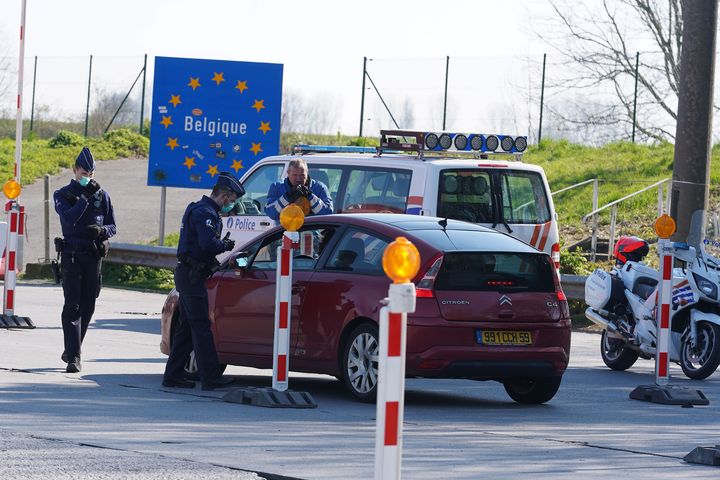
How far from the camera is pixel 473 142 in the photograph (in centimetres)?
1644

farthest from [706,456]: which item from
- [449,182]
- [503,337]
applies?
[449,182]

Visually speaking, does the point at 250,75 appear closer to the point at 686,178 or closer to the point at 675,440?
the point at 686,178

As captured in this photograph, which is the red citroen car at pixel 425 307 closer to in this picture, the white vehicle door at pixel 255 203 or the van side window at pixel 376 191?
the van side window at pixel 376 191

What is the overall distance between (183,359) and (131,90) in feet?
108

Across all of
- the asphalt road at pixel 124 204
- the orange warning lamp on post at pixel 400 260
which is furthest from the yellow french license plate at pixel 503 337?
the asphalt road at pixel 124 204

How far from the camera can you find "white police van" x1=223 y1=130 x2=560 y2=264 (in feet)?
51.9

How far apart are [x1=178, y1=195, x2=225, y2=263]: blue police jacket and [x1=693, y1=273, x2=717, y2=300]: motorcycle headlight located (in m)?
5.04

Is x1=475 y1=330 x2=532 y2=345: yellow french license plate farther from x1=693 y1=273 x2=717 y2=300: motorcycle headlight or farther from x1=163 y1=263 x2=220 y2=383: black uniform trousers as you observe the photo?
x1=693 y1=273 x2=717 y2=300: motorcycle headlight

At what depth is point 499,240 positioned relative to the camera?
12047 mm

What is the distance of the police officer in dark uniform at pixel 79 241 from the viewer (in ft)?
43.4

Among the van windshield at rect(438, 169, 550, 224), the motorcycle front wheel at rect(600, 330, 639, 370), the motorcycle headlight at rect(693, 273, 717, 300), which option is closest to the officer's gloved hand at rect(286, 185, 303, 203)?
the van windshield at rect(438, 169, 550, 224)

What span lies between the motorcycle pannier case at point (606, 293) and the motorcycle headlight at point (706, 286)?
3.22 feet

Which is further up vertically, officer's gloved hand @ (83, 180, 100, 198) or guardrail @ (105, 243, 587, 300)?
officer's gloved hand @ (83, 180, 100, 198)

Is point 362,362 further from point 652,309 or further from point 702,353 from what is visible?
point 702,353
